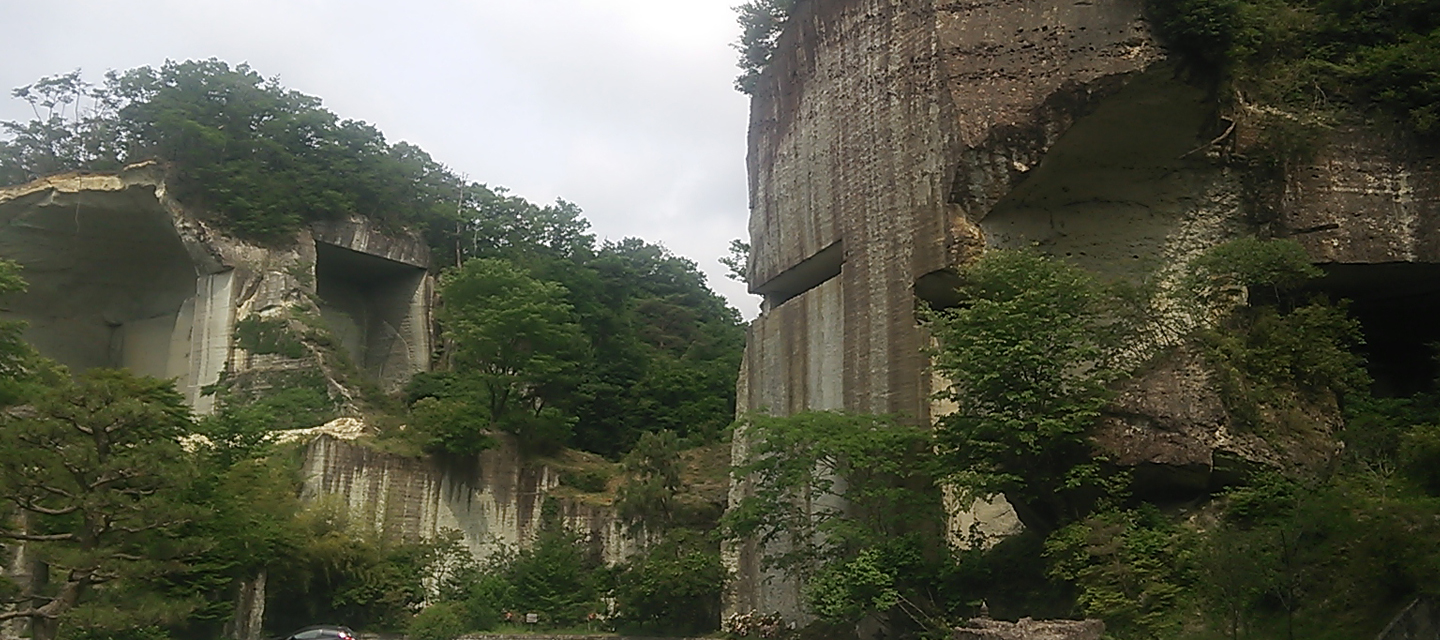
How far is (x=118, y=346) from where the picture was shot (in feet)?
111

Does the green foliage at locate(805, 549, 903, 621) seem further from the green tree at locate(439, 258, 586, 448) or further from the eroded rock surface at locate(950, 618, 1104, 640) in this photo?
the green tree at locate(439, 258, 586, 448)

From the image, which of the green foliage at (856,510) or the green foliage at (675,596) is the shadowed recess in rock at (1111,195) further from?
the green foliage at (675,596)

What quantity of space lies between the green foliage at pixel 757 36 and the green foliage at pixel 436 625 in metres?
12.2

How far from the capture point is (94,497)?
1523cm

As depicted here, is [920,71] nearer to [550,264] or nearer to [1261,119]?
[1261,119]

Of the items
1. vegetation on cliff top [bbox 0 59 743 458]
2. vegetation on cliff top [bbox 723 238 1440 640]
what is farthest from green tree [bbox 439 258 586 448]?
vegetation on cliff top [bbox 723 238 1440 640]

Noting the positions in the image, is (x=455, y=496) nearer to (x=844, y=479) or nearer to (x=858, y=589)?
(x=844, y=479)

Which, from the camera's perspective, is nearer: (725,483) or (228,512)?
(228,512)

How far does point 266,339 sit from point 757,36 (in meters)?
14.1

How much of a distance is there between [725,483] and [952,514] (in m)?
9.84

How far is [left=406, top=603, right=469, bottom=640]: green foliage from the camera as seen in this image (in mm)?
20672

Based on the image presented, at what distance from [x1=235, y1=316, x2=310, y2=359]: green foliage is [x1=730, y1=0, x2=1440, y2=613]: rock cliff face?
14.3 meters

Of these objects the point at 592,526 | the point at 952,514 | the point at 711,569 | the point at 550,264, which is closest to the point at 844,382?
the point at 952,514

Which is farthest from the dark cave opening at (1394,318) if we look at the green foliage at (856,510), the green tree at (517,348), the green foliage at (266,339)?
the green foliage at (266,339)
